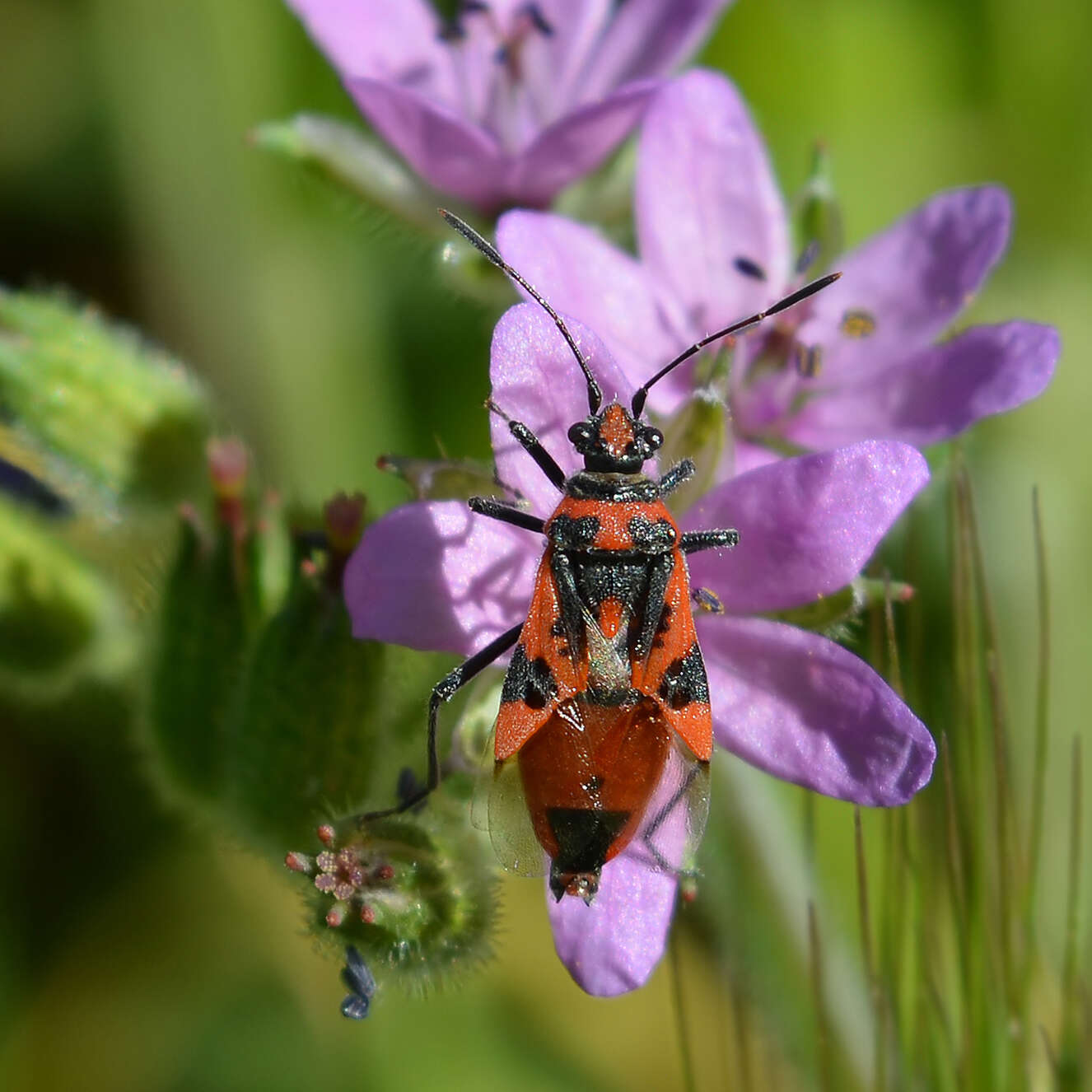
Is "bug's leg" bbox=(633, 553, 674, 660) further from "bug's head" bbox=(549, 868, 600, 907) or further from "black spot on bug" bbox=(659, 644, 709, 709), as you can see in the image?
"bug's head" bbox=(549, 868, 600, 907)

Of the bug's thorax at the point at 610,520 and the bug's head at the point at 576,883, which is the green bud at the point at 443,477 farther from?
the bug's head at the point at 576,883

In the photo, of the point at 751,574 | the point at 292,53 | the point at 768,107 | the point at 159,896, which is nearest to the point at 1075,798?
the point at 751,574

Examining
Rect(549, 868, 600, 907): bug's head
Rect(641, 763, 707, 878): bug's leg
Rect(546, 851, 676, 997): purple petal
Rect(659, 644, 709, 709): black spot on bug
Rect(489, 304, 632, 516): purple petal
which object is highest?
Rect(489, 304, 632, 516): purple petal

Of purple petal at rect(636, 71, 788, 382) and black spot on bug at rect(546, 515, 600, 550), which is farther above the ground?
purple petal at rect(636, 71, 788, 382)

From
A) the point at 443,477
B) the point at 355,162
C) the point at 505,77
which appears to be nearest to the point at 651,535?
the point at 443,477

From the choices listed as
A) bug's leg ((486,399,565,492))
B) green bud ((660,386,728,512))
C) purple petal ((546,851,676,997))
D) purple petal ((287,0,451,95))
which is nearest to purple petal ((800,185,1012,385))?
green bud ((660,386,728,512))

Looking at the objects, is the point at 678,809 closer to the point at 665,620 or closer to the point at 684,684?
the point at 684,684

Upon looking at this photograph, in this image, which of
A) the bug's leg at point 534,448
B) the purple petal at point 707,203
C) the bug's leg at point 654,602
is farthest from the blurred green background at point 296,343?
the bug's leg at point 654,602
